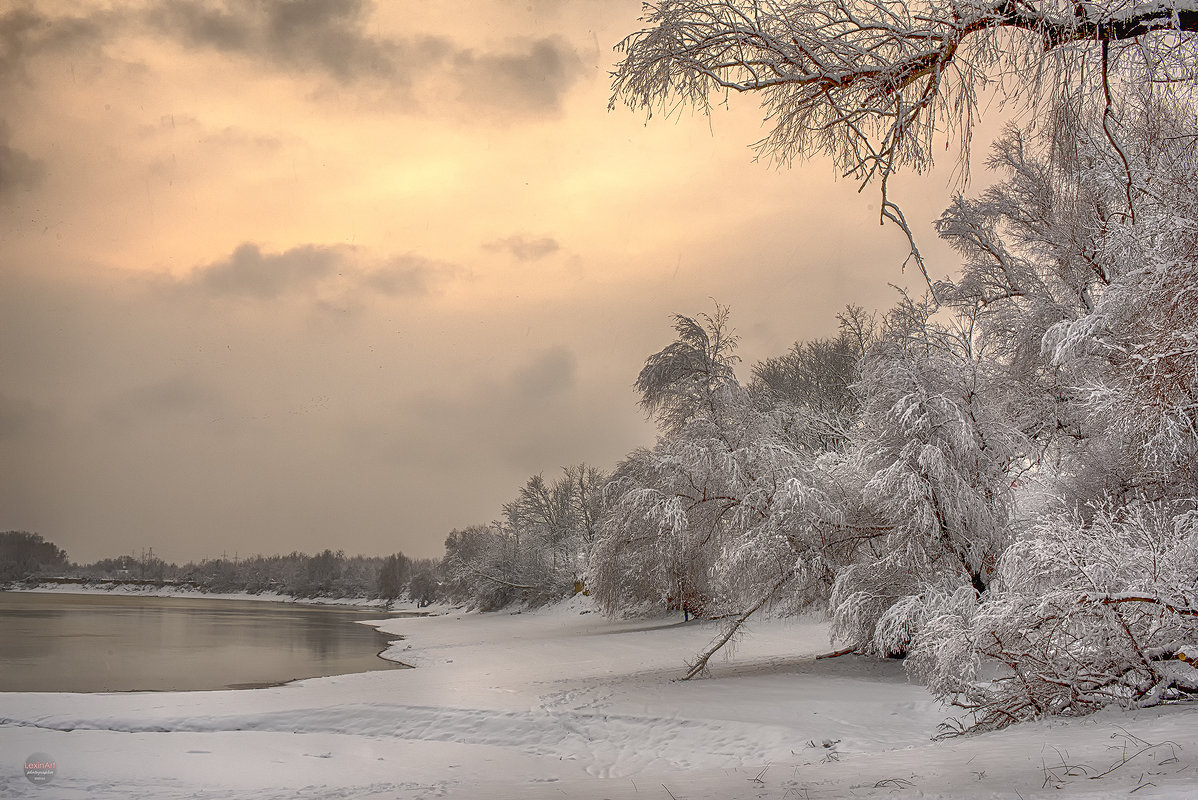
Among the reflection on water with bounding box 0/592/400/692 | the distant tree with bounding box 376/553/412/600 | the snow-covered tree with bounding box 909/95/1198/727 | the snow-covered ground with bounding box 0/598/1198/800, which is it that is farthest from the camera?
the distant tree with bounding box 376/553/412/600

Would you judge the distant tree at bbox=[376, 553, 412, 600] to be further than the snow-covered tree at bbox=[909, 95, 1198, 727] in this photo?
Yes

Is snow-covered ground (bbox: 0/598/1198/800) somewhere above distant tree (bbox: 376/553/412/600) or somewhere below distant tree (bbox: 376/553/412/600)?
above

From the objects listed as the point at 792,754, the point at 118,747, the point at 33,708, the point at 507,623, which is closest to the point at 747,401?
the point at 792,754

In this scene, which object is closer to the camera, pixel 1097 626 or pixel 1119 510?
pixel 1097 626

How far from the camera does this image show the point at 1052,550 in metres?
6.98

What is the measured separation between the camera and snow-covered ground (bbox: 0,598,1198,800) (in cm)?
491

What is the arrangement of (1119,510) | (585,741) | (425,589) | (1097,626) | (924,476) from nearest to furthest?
1. (1097,626)
2. (1119,510)
3. (585,741)
4. (924,476)
5. (425,589)

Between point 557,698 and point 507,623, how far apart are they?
30721 millimetres

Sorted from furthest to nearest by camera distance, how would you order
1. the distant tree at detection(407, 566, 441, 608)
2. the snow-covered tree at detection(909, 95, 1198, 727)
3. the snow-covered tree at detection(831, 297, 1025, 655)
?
the distant tree at detection(407, 566, 441, 608)
the snow-covered tree at detection(831, 297, 1025, 655)
the snow-covered tree at detection(909, 95, 1198, 727)

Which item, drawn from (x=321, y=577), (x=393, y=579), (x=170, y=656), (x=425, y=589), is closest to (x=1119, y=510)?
(x=170, y=656)

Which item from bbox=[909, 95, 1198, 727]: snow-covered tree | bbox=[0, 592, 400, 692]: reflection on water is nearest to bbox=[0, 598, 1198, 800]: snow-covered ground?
bbox=[909, 95, 1198, 727]: snow-covered tree

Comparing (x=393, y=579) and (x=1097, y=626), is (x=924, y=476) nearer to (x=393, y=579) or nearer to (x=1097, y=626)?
(x=1097, y=626)

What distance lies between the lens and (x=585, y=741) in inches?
427

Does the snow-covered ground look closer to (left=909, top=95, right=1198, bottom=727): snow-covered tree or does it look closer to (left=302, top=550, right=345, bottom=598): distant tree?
(left=909, top=95, right=1198, bottom=727): snow-covered tree
